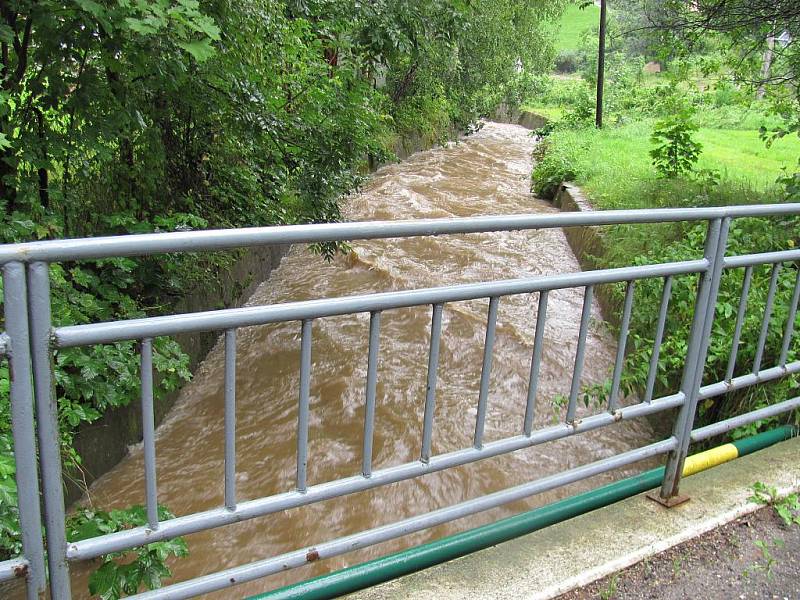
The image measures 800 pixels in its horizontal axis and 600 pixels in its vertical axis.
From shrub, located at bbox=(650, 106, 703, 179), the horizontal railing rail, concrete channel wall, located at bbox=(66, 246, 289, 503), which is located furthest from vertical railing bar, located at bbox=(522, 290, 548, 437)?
shrub, located at bbox=(650, 106, 703, 179)

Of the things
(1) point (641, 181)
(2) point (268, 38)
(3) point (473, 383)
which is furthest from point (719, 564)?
(1) point (641, 181)

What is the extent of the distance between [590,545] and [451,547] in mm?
549

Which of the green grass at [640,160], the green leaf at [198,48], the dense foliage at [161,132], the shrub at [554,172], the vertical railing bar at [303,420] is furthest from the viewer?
the shrub at [554,172]

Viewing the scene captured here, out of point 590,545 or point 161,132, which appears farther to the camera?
point 161,132

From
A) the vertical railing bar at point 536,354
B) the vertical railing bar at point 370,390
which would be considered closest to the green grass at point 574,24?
the vertical railing bar at point 536,354

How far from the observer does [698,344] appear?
2746 mm

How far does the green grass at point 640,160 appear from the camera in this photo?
963 centimetres

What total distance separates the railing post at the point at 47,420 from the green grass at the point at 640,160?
787cm

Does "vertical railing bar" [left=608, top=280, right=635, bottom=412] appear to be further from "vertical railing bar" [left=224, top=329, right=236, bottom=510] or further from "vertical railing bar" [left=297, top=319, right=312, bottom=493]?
"vertical railing bar" [left=224, top=329, right=236, bottom=510]

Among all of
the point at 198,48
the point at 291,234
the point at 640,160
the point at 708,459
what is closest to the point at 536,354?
the point at 291,234

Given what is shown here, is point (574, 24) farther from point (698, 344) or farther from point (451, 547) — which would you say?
point (451, 547)

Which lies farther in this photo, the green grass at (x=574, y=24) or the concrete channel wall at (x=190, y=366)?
the green grass at (x=574, y=24)

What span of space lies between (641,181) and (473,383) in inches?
226

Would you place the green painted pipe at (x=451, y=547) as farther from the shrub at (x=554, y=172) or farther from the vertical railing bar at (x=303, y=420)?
the shrub at (x=554, y=172)
